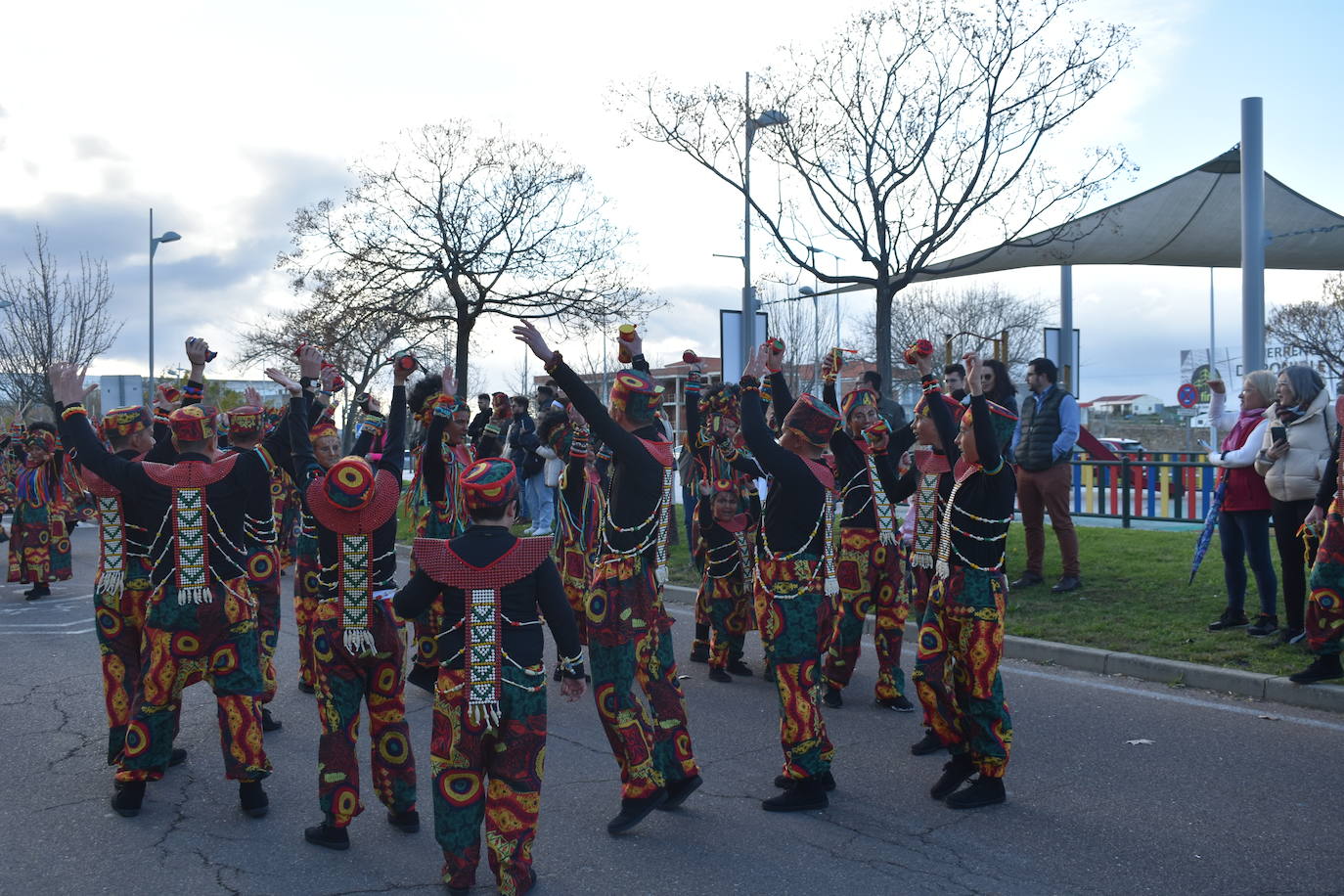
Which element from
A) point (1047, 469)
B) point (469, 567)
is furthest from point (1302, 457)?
point (469, 567)

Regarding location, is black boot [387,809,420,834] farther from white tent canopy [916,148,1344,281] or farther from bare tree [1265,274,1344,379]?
bare tree [1265,274,1344,379]

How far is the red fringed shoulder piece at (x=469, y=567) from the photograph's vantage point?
13.1ft

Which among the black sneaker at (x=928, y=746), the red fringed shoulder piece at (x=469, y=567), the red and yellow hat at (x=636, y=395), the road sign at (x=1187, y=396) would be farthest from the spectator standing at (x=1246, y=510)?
the road sign at (x=1187, y=396)

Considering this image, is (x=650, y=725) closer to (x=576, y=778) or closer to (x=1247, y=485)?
(x=576, y=778)

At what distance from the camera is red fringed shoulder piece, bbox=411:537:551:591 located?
3.99m

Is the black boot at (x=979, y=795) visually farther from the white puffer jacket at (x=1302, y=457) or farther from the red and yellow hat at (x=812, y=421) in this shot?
→ the white puffer jacket at (x=1302, y=457)

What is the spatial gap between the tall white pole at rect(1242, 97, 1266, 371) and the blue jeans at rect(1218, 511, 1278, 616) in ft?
8.99

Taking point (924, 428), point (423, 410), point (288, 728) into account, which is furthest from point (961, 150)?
point (288, 728)

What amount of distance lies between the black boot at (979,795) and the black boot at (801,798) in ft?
2.07

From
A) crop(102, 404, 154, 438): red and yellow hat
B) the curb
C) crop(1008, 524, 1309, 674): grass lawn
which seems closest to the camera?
crop(102, 404, 154, 438): red and yellow hat

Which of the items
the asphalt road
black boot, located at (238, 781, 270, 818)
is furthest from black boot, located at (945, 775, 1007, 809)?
black boot, located at (238, 781, 270, 818)

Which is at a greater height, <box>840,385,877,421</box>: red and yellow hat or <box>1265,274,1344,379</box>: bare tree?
<box>1265,274,1344,379</box>: bare tree

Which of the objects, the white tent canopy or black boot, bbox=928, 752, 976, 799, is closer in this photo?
black boot, bbox=928, 752, 976, 799

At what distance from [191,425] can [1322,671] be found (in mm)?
6728
